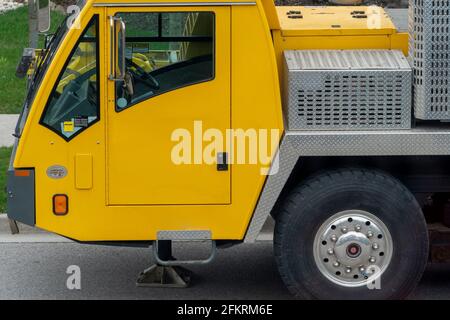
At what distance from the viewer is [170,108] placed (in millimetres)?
6922

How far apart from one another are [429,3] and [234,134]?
1467 millimetres

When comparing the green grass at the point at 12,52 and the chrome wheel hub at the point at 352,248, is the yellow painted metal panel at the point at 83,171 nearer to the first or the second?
the chrome wheel hub at the point at 352,248

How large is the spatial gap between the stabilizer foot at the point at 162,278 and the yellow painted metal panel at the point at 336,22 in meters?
1.96

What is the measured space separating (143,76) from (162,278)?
1.65 meters

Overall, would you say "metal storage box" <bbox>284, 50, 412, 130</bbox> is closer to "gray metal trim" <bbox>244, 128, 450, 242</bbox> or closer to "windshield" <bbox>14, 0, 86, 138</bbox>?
"gray metal trim" <bbox>244, 128, 450, 242</bbox>

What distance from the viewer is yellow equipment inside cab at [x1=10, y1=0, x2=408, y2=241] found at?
691 cm

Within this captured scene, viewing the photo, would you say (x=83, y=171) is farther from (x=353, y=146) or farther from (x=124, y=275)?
(x=353, y=146)

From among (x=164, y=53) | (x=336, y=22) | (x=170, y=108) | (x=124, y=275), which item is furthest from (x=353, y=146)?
(x=124, y=275)

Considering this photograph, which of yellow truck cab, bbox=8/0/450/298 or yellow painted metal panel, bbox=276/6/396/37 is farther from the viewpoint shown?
yellow painted metal panel, bbox=276/6/396/37

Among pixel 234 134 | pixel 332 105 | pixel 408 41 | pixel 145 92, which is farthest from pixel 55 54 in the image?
pixel 408 41

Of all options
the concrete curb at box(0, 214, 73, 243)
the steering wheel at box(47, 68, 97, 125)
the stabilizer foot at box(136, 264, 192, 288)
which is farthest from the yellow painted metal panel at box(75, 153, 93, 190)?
the concrete curb at box(0, 214, 73, 243)

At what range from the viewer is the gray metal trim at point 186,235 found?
7.08 m

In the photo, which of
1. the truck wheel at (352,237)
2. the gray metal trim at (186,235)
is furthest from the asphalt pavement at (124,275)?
the gray metal trim at (186,235)

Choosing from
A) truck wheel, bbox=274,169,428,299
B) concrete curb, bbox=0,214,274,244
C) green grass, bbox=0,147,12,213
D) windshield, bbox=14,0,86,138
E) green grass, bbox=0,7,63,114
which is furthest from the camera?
green grass, bbox=0,7,63,114
